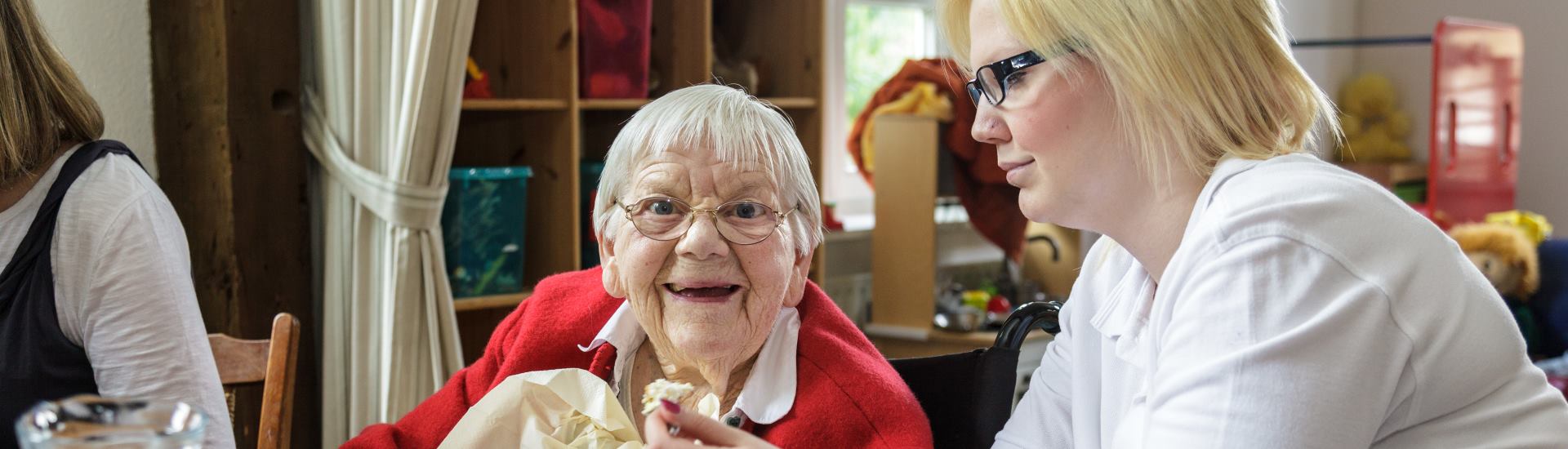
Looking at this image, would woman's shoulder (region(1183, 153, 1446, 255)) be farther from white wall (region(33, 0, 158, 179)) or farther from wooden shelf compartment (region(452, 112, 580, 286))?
white wall (region(33, 0, 158, 179))

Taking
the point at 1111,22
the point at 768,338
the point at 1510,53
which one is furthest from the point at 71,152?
the point at 1510,53

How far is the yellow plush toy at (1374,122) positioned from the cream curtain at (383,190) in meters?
3.95

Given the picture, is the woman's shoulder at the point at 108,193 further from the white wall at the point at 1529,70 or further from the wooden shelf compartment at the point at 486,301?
the white wall at the point at 1529,70

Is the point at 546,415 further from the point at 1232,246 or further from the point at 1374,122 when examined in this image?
the point at 1374,122

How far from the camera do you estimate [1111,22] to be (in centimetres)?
103

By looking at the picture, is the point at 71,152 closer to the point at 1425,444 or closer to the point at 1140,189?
the point at 1140,189

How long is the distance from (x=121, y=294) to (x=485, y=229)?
3.51 ft

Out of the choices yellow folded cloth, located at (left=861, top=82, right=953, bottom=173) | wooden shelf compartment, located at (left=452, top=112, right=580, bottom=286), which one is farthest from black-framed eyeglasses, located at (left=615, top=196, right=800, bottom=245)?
yellow folded cloth, located at (left=861, top=82, right=953, bottom=173)

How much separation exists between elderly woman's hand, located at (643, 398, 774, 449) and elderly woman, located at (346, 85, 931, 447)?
0.96 ft

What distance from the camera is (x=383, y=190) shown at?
2307mm

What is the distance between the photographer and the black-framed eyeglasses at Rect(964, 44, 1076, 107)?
1080 mm

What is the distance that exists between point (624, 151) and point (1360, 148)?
4.55 m

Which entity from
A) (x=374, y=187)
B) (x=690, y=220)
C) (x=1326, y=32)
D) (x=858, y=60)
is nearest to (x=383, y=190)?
(x=374, y=187)

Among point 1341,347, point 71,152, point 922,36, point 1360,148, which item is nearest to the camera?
point 1341,347
